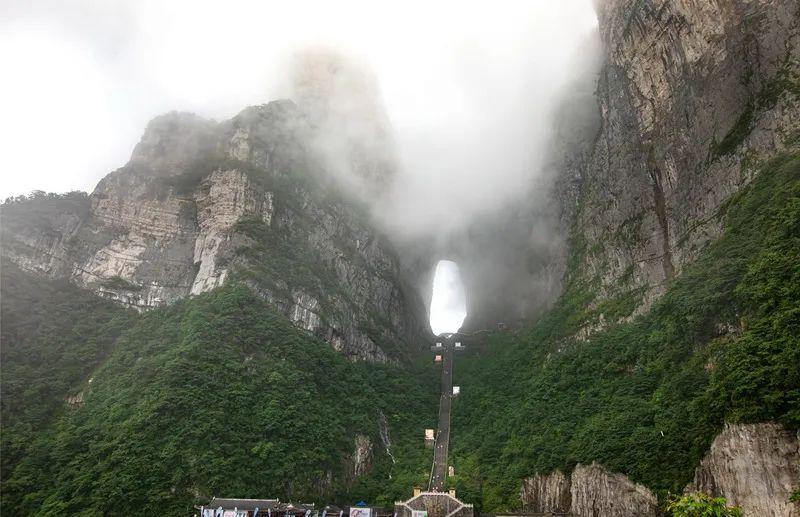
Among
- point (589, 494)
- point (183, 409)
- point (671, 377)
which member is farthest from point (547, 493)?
point (183, 409)

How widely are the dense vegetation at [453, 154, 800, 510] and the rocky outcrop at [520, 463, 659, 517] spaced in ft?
2.73

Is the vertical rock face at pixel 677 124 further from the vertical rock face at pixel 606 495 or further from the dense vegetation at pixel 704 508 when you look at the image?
the dense vegetation at pixel 704 508

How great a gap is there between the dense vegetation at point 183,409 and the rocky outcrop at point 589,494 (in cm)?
1391

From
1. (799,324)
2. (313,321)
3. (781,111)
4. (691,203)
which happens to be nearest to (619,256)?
(691,203)

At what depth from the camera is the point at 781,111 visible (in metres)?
50.3

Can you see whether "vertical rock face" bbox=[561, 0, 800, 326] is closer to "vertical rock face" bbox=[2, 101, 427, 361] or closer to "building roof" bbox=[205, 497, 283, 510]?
"vertical rock face" bbox=[2, 101, 427, 361]

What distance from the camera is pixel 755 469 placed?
1193 inches

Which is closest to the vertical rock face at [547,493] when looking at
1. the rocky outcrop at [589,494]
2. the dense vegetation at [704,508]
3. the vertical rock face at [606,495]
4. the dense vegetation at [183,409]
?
the rocky outcrop at [589,494]

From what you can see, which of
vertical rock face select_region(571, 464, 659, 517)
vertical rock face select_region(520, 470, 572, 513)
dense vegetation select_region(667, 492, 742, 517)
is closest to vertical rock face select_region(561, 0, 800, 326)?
vertical rock face select_region(520, 470, 572, 513)

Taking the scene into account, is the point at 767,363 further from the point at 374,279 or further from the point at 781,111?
the point at 374,279

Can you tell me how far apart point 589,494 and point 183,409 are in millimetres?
36092

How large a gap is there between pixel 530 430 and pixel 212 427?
30.9m

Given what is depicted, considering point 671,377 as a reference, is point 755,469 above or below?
below

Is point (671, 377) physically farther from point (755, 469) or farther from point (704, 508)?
point (704, 508)
